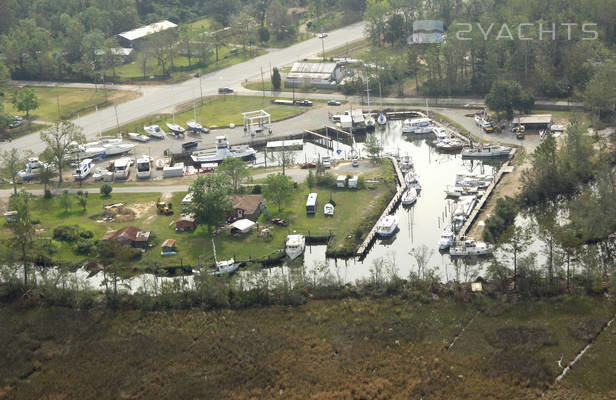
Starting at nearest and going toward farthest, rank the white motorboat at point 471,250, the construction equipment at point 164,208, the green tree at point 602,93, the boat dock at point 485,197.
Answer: the white motorboat at point 471,250, the boat dock at point 485,197, the construction equipment at point 164,208, the green tree at point 602,93

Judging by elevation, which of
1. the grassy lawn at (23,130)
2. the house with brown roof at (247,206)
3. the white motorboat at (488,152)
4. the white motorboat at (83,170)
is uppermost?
the grassy lawn at (23,130)

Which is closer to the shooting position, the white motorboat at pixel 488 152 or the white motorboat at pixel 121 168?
the white motorboat at pixel 121 168

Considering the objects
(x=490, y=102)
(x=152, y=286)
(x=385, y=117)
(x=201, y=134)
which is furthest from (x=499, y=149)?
(x=152, y=286)

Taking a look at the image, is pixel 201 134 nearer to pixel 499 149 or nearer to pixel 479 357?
pixel 499 149

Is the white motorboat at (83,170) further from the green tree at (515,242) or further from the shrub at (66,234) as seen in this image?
the green tree at (515,242)

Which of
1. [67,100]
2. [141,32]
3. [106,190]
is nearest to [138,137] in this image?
[106,190]

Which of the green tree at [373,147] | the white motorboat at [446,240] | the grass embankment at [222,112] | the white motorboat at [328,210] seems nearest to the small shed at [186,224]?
the white motorboat at [328,210]
